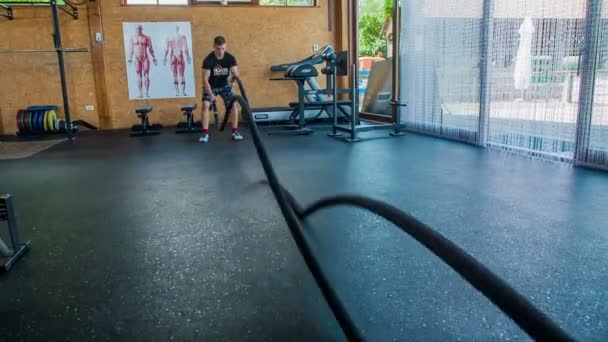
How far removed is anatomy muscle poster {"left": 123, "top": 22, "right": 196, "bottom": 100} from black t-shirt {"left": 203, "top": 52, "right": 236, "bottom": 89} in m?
2.24

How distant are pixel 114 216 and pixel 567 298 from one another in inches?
92.6

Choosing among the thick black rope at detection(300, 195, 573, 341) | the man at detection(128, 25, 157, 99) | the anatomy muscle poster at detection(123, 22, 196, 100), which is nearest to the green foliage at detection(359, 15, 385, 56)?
the anatomy muscle poster at detection(123, 22, 196, 100)

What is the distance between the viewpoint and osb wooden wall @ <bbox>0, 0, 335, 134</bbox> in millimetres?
6961

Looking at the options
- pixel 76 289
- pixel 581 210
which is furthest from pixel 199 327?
pixel 581 210

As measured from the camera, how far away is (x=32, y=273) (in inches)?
72.3

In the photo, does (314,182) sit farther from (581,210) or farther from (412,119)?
(412,119)

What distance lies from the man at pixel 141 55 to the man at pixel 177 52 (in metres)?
0.29

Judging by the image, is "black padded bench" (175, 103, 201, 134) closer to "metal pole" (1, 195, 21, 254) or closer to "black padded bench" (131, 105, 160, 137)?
"black padded bench" (131, 105, 160, 137)

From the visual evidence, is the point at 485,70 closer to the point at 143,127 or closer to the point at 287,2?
the point at 287,2

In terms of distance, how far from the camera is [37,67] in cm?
705

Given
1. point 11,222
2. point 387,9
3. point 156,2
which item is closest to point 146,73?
point 156,2

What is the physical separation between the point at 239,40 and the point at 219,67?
241 cm

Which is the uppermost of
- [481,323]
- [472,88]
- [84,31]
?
[84,31]

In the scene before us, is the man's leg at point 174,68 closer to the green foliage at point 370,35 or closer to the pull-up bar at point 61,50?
the pull-up bar at point 61,50
